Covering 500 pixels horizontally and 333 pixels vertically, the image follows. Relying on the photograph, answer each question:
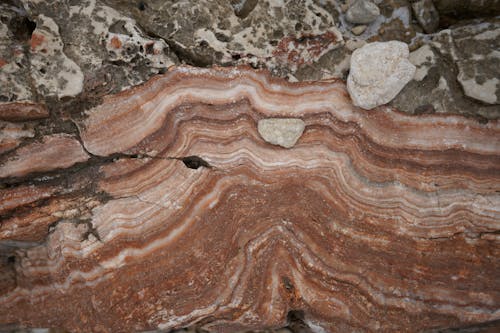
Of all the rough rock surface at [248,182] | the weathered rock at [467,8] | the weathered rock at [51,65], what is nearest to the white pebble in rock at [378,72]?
the rough rock surface at [248,182]

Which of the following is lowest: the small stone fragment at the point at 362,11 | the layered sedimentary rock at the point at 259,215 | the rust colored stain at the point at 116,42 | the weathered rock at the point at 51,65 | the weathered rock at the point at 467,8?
the layered sedimentary rock at the point at 259,215

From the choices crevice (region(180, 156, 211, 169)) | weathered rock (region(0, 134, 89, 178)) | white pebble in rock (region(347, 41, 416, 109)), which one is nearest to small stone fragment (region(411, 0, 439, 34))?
white pebble in rock (region(347, 41, 416, 109))

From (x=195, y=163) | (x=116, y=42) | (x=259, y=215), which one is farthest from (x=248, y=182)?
(x=116, y=42)

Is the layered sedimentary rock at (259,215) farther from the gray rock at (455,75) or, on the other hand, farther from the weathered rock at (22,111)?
the weathered rock at (22,111)

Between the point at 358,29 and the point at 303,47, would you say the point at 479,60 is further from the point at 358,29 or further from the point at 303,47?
the point at 303,47

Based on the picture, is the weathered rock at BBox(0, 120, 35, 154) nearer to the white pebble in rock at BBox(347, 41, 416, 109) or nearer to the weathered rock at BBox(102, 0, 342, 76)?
the weathered rock at BBox(102, 0, 342, 76)

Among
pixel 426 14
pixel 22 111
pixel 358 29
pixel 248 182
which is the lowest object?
pixel 248 182

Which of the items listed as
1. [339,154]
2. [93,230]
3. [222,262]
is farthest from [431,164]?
[93,230]
